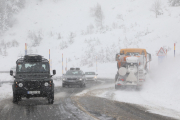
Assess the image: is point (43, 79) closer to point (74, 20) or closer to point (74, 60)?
point (74, 60)

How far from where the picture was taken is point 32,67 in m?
13.6

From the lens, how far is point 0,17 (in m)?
97.9

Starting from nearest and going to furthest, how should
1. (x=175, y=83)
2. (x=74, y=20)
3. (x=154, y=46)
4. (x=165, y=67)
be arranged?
(x=175, y=83), (x=165, y=67), (x=154, y=46), (x=74, y=20)

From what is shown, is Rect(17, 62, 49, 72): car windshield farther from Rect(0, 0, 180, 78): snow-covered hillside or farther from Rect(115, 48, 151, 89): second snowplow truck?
Rect(0, 0, 180, 78): snow-covered hillside

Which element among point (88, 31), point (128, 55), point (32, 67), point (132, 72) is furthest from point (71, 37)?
point (32, 67)

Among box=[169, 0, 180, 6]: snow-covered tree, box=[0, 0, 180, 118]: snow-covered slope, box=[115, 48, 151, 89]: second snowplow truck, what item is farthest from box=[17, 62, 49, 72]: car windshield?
box=[169, 0, 180, 6]: snow-covered tree

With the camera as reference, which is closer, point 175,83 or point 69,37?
point 175,83

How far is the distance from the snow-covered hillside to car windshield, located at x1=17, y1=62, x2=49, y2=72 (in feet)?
110

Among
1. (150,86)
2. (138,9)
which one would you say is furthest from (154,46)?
(150,86)

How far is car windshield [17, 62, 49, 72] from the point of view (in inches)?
535

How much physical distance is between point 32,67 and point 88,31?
67680mm

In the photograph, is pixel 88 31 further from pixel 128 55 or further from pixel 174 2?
pixel 128 55

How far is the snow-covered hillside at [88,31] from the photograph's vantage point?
199 ft

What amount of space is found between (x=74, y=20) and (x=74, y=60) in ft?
109
